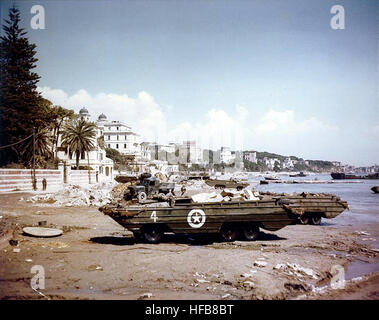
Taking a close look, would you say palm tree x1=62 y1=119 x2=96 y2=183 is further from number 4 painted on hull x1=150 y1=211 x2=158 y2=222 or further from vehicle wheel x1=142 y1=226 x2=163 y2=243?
number 4 painted on hull x1=150 y1=211 x2=158 y2=222

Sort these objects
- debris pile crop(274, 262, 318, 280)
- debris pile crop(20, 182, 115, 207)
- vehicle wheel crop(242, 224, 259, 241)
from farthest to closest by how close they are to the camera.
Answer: debris pile crop(20, 182, 115, 207) < vehicle wheel crop(242, 224, 259, 241) < debris pile crop(274, 262, 318, 280)

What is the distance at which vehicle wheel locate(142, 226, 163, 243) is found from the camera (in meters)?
8.57

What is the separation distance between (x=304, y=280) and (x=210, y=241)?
3.66 meters

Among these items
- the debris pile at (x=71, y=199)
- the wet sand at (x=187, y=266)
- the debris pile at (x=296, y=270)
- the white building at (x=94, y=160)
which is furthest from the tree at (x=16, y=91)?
the debris pile at (x=296, y=270)

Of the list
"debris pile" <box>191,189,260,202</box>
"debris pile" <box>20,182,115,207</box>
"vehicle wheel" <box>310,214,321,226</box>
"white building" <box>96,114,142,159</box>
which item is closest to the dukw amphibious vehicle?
"debris pile" <box>191,189,260,202</box>

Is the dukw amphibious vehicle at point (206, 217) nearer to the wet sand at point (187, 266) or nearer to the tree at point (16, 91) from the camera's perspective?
the wet sand at point (187, 266)

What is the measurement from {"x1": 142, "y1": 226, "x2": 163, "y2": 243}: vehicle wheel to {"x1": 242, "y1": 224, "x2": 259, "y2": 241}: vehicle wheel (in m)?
2.79

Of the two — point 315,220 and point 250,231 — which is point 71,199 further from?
point 315,220

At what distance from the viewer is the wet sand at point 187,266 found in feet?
17.2

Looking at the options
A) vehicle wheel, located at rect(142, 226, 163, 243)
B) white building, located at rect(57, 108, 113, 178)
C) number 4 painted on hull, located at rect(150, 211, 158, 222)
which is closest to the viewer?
number 4 painted on hull, located at rect(150, 211, 158, 222)

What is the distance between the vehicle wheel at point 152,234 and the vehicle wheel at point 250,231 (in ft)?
9.15

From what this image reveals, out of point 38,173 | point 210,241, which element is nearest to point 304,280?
point 210,241

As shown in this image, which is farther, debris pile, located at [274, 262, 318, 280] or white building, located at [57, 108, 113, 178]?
white building, located at [57, 108, 113, 178]
